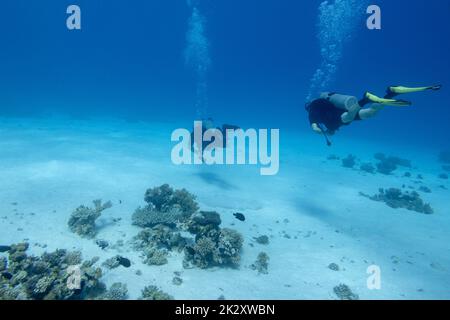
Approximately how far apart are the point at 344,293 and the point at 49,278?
251 inches

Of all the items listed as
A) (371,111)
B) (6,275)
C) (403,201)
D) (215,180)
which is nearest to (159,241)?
(6,275)

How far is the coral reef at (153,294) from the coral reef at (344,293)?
3899 mm

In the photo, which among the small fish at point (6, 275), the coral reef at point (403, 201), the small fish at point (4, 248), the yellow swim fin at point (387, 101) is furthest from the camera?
the coral reef at point (403, 201)

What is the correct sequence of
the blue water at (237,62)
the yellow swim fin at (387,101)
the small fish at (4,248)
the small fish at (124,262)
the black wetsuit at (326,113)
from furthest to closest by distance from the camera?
the blue water at (237,62), the black wetsuit at (326,113), the small fish at (124,262), the small fish at (4,248), the yellow swim fin at (387,101)

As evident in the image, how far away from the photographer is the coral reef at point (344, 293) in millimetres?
6973

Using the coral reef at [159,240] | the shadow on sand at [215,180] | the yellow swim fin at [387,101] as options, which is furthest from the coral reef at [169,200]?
the yellow swim fin at [387,101]

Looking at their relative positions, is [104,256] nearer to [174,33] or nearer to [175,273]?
[175,273]

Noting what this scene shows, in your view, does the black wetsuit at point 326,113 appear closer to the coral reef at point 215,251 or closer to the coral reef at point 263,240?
the coral reef at point 263,240

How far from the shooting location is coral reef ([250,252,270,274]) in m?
7.71

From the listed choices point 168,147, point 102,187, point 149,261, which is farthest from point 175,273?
point 168,147

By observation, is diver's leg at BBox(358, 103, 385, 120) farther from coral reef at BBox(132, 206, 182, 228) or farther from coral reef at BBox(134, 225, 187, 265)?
coral reef at BBox(132, 206, 182, 228)

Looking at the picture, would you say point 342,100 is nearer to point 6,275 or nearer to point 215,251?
point 215,251

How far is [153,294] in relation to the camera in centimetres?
612

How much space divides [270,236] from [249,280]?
2.62 meters
